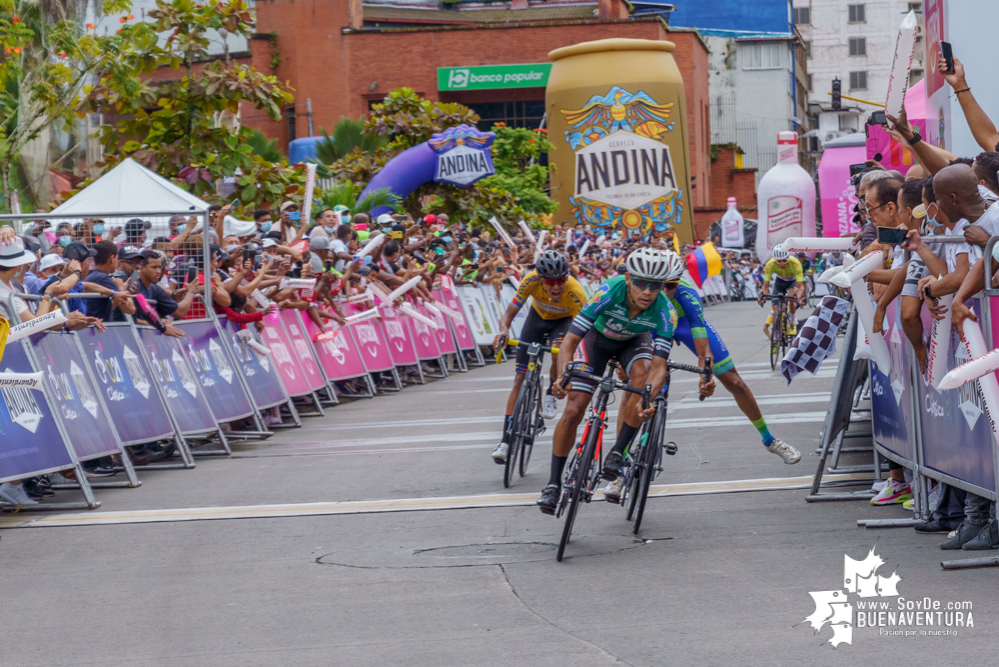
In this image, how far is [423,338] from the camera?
838 inches

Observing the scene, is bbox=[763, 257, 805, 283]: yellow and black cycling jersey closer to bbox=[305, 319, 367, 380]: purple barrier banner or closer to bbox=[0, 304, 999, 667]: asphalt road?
bbox=[305, 319, 367, 380]: purple barrier banner

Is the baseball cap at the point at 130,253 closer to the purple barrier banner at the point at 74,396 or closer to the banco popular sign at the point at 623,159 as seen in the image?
the purple barrier banner at the point at 74,396

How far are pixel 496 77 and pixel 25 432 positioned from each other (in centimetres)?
5106

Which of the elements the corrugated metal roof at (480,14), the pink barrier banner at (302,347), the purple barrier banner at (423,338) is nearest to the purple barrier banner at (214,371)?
the pink barrier banner at (302,347)

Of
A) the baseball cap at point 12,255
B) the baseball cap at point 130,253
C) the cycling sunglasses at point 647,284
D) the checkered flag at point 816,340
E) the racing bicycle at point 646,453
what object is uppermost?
the baseball cap at point 12,255

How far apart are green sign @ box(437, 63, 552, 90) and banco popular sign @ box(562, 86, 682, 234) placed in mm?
5300

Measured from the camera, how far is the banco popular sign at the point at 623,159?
54.2 meters

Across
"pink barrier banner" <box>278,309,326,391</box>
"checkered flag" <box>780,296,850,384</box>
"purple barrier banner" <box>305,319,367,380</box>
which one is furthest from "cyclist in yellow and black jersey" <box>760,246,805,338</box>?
"checkered flag" <box>780,296,850,384</box>

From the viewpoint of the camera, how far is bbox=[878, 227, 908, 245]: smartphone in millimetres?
7145

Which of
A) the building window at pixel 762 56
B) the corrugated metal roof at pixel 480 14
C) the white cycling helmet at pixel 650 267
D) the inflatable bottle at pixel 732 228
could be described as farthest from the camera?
the building window at pixel 762 56

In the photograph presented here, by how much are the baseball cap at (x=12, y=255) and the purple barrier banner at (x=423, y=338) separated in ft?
32.6

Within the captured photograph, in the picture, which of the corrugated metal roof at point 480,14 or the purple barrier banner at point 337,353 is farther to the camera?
the corrugated metal roof at point 480,14

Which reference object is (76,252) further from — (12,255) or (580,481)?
(580,481)

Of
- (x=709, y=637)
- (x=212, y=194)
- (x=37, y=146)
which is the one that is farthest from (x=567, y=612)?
(x=37, y=146)
